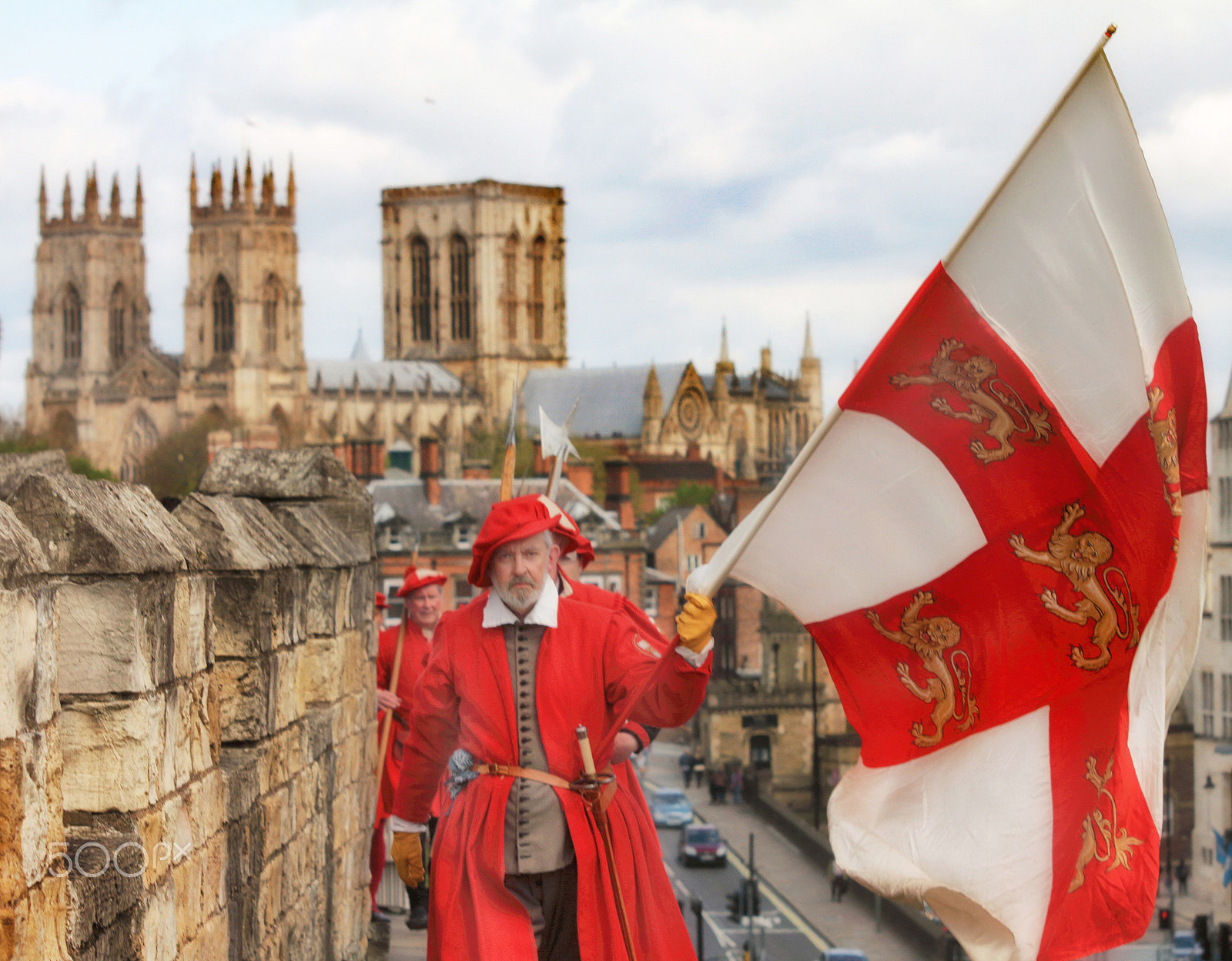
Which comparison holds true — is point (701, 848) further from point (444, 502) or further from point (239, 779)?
point (239, 779)

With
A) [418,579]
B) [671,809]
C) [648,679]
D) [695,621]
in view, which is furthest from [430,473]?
[695,621]

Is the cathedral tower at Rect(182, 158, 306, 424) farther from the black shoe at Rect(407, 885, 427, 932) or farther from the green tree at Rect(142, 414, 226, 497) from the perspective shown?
the black shoe at Rect(407, 885, 427, 932)

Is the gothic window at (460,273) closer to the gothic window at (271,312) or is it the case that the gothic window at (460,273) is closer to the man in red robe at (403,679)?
the gothic window at (271,312)

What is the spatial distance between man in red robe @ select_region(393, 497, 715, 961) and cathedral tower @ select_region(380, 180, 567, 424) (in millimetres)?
120428

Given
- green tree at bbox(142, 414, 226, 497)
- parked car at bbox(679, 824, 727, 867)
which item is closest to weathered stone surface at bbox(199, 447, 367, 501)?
parked car at bbox(679, 824, 727, 867)

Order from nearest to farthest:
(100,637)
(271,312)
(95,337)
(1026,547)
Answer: (100,637) → (1026,547) → (271,312) → (95,337)

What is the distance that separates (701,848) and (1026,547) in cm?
3399

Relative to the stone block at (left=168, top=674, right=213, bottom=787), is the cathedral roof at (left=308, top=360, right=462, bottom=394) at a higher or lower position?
higher

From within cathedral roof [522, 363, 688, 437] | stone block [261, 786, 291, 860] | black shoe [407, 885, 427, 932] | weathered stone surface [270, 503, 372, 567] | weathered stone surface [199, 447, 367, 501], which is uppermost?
cathedral roof [522, 363, 688, 437]

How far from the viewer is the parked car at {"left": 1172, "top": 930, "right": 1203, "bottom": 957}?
3067 cm

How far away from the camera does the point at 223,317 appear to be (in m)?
116

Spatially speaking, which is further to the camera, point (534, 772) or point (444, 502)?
point (444, 502)

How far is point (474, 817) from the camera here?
18.7ft

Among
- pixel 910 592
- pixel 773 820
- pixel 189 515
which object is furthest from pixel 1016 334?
pixel 773 820
